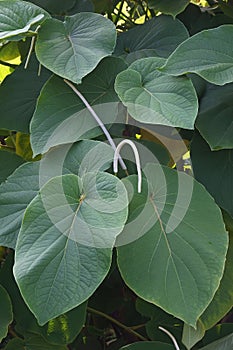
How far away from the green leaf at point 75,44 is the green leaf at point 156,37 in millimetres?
101

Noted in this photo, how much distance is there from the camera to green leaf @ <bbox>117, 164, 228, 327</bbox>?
42 cm

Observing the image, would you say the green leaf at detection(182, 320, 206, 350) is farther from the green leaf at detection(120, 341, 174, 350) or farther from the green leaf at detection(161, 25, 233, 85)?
the green leaf at detection(161, 25, 233, 85)

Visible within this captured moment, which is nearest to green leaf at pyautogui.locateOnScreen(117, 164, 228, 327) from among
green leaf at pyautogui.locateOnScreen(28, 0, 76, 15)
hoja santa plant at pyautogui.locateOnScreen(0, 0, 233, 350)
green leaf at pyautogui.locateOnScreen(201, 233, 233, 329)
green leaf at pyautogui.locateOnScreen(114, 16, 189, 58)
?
hoja santa plant at pyautogui.locateOnScreen(0, 0, 233, 350)

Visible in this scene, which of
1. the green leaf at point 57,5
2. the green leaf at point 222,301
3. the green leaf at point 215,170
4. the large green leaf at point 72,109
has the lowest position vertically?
the green leaf at point 222,301

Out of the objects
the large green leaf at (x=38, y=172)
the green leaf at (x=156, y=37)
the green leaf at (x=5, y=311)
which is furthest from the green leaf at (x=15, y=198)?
the green leaf at (x=156, y=37)

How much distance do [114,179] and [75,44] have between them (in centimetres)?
15

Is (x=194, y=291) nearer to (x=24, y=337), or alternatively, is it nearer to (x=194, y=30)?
(x=24, y=337)

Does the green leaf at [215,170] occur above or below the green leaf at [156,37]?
below

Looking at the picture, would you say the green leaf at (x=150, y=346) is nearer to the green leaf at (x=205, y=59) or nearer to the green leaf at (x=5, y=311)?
the green leaf at (x=5, y=311)

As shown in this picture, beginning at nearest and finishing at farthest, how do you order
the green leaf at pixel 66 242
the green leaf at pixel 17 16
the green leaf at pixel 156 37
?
the green leaf at pixel 66 242 < the green leaf at pixel 17 16 < the green leaf at pixel 156 37

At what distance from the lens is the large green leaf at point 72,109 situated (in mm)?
493

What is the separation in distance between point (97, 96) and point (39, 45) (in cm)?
7

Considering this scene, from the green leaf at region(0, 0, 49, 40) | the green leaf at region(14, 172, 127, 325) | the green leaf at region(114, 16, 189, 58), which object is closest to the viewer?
the green leaf at region(14, 172, 127, 325)

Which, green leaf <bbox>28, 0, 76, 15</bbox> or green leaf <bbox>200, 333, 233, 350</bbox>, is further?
green leaf <bbox>28, 0, 76, 15</bbox>
